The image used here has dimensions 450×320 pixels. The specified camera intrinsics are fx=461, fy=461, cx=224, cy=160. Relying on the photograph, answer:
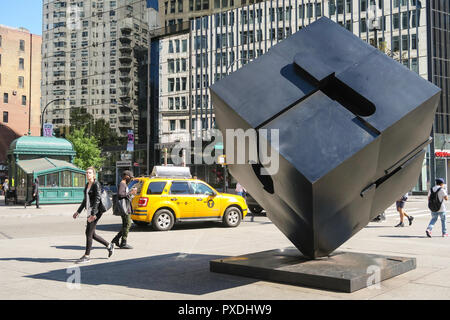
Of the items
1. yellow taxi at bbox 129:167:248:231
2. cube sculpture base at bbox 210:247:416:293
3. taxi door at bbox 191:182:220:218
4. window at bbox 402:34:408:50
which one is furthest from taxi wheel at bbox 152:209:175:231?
window at bbox 402:34:408:50

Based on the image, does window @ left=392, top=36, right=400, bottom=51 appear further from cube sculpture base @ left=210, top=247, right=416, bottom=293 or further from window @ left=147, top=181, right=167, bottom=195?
cube sculpture base @ left=210, top=247, right=416, bottom=293

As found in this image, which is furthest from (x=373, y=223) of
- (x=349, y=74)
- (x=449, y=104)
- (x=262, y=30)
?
(x=262, y=30)

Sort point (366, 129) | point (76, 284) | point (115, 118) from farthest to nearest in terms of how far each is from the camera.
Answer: point (115, 118) < point (76, 284) < point (366, 129)

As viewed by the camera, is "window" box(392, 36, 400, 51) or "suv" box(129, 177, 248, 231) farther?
"window" box(392, 36, 400, 51)

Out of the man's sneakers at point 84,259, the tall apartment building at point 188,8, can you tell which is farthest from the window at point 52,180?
the tall apartment building at point 188,8

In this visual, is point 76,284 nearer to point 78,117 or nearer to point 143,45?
point 143,45

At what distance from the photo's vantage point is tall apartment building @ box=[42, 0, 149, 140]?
72.1 meters

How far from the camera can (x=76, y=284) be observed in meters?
6.72

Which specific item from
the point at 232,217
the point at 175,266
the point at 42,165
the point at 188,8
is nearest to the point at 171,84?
the point at 188,8

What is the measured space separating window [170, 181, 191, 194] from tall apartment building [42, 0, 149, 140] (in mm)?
49661

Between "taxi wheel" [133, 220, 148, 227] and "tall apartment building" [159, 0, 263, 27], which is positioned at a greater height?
"tall apartment building" [159, 0, 263, 27]

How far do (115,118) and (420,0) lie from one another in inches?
1986

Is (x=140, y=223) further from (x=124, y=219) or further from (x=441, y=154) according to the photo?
(x=441, y=154)

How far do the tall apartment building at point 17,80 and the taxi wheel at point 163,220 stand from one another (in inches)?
2709
